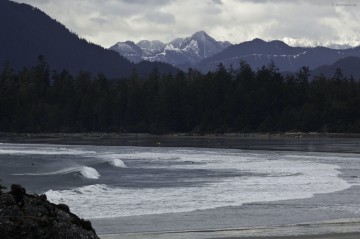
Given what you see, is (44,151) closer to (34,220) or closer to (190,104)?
(34,220)

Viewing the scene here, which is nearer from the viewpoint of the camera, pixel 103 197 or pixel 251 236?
pixel 251 236

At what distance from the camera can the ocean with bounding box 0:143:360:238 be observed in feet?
71.1

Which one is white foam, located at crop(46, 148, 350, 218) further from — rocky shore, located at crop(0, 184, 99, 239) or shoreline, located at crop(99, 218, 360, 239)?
rocky shore, located at crop(0, 184, 99, 239)

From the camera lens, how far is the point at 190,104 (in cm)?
14838

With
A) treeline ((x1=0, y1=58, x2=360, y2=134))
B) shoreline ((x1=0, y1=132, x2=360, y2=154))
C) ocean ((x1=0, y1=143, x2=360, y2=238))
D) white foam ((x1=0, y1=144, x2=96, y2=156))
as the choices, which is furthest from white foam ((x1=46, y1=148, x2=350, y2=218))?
treeline ((x1=0, y1=58, x2=360, y2=134))

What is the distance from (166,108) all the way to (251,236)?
12899cm

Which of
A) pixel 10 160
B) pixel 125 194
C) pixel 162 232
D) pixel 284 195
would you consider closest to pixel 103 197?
pixel 125 194

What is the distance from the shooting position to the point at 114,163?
165 ft

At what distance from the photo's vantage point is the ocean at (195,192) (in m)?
21.7

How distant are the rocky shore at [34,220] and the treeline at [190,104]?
119 metres

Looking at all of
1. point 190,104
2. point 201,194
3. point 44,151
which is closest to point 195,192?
point 201,194

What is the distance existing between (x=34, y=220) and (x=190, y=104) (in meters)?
139

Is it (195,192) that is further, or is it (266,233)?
(195,192)

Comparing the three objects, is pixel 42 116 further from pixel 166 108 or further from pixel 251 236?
pixel 251 236
